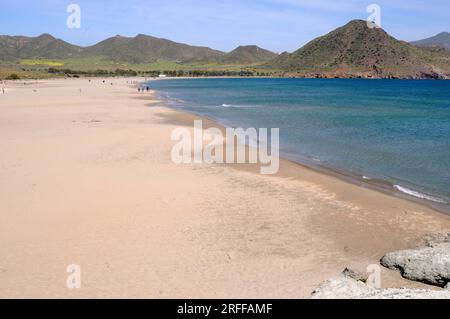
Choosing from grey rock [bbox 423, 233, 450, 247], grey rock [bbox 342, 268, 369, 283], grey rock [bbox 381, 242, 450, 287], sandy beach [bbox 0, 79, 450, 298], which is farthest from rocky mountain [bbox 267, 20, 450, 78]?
grey rock [bbox 342, 268, 369, 283]

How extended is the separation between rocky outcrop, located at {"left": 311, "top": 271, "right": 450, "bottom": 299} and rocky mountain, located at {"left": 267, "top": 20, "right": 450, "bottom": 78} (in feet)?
548

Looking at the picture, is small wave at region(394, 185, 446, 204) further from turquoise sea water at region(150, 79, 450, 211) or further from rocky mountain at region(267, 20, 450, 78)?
rocky mountain at region(267, 20, 450, 78)

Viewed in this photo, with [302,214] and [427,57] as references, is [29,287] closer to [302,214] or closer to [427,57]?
[302,214]

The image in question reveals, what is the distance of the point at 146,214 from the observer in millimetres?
11516

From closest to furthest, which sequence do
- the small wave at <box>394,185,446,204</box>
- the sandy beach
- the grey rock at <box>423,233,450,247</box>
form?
the sandy beach < the grey rock at <box>423,233,450,247</box> < the small wave at <box>394,185,446,204</box>

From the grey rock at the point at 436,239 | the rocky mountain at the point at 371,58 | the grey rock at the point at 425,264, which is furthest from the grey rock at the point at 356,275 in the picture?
the rocky mountain at the point at 371,58

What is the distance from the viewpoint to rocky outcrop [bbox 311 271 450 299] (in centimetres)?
601

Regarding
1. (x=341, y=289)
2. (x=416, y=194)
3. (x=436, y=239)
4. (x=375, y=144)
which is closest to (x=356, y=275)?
(x=341, y=289)

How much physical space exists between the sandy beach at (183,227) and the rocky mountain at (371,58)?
525 feet

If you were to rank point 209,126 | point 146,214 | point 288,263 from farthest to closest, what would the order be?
A: point 209,126, point 146,214, point 288,263
